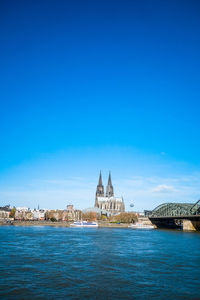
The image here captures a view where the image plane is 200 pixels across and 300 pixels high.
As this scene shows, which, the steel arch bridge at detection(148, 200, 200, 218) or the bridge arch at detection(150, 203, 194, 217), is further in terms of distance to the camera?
the bridge arch at detection(150, 203, 194, 217)

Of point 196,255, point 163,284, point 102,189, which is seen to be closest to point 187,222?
point 196,255

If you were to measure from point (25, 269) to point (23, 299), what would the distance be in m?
7.27

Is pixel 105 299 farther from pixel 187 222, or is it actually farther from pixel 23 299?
pixel 187 222

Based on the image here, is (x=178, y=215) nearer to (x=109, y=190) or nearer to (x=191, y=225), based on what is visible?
(x=191, y=225)

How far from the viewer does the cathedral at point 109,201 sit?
182 metres

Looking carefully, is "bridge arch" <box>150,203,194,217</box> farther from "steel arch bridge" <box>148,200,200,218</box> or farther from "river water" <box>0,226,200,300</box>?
"river water" <box>0,226,200,300</box>

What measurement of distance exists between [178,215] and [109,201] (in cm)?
10094

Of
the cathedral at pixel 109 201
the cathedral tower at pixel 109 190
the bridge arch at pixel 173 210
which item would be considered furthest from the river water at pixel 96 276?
the cathedral tower at pixel 109 190

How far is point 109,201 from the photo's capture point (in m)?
184

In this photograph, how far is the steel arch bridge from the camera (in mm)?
87031

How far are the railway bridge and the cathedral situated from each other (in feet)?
234

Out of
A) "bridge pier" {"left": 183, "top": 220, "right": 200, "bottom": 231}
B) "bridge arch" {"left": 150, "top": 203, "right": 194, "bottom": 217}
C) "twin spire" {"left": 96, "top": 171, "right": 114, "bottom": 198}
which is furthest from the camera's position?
"twin spire" {"left": 96, "top": 171, "right": 114, "bottom": 198}

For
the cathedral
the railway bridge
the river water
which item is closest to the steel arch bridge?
the railway bridge

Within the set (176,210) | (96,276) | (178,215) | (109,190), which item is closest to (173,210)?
(176,210)
